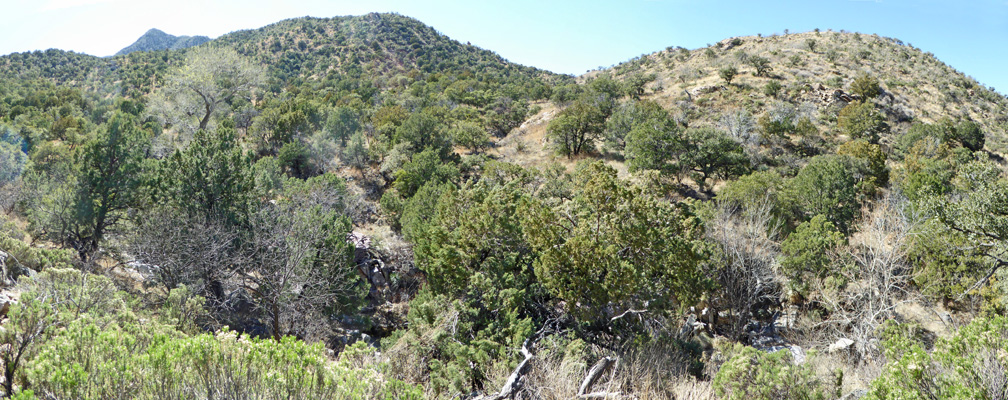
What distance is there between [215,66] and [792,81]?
1932 inches

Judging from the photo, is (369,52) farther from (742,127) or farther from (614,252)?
(614,252)

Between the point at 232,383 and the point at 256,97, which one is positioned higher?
the point at 256,97

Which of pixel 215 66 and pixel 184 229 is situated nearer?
pixel 184 229

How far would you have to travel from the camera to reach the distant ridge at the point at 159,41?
401 feet

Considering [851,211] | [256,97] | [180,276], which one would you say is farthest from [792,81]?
[256,97]

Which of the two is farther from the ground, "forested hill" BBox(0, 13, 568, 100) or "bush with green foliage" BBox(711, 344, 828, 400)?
"forested hill" BBox(0, 13, 568, 100)

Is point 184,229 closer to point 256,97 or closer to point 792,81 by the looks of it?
point 256,97

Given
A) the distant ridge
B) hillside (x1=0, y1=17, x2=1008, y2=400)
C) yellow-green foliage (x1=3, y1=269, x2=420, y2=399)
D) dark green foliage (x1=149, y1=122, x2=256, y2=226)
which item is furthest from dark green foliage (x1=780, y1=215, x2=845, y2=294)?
the distant ridge

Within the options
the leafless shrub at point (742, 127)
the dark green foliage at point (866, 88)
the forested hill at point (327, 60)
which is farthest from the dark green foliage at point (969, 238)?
the forested hill at point (327, 60)

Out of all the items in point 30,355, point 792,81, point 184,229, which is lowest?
point 184,229

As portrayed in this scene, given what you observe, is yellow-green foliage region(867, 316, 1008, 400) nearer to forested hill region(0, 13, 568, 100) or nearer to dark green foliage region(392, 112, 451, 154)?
dark green foliage region(392, 112, 451, 154)

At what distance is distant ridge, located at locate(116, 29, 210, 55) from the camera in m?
122

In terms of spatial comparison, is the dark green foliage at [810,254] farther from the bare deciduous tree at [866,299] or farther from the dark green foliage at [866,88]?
the dark green foliage at [866,88]

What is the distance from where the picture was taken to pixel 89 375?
13.0ft
